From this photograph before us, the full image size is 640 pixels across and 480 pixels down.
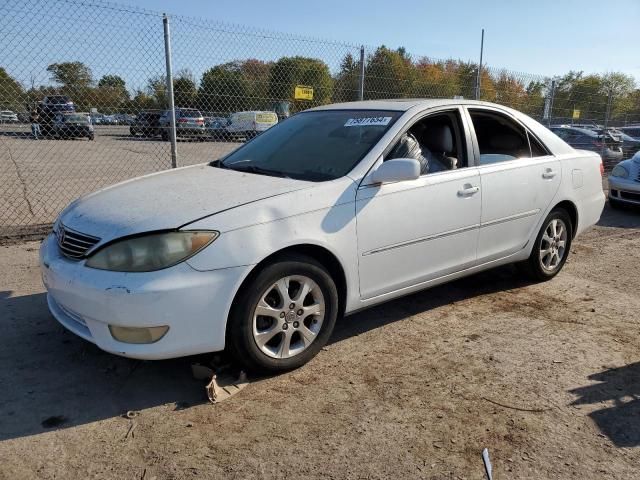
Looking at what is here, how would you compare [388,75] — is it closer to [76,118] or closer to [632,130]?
[76,118]

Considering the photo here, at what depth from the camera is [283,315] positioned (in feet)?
9.91

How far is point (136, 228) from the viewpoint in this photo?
2738 mm

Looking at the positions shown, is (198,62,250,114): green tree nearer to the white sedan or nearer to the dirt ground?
the white sedan

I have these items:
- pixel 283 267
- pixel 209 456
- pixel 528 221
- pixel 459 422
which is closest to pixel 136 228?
pixel 283 267

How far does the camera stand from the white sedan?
270 cm

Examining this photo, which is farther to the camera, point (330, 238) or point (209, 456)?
point (330, 238)

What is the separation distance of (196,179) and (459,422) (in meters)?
2.21

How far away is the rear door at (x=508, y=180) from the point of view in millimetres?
4074

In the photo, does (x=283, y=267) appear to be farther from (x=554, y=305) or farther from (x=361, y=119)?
(x=554, y=305)

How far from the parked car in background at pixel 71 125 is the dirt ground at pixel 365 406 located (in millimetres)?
5104

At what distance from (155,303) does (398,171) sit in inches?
63.3

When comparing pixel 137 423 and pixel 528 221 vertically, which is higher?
pixel 528 221

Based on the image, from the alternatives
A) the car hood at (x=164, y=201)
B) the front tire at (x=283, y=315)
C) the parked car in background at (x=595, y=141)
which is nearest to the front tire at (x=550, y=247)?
the front tire at (x=283, y=315)

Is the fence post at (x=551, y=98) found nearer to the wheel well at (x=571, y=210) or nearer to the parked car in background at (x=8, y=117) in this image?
the wheel well at (x=571, y=210)
